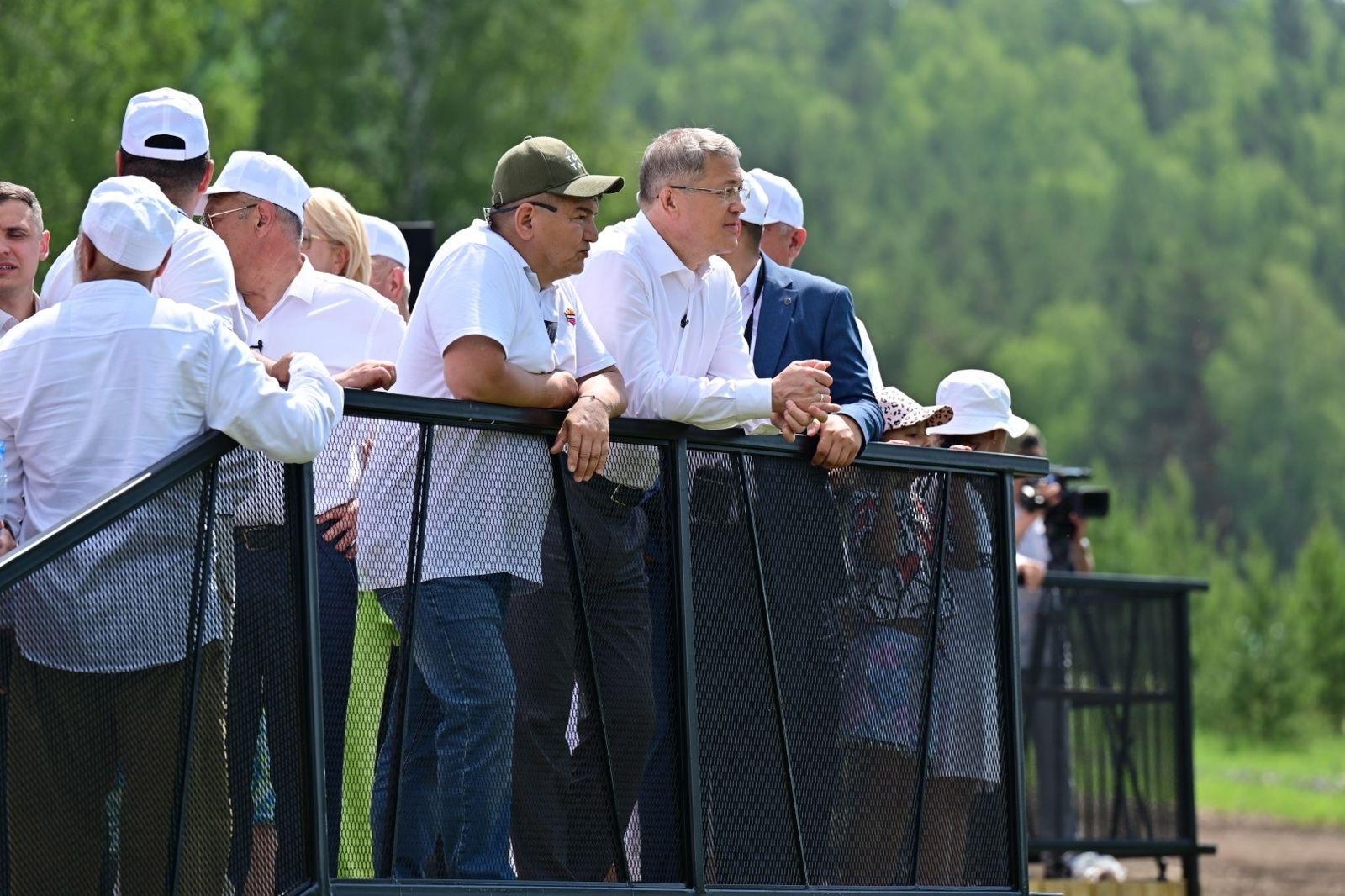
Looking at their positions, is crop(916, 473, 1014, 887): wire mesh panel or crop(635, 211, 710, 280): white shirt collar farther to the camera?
crop(916, 473, 1014, 887): wire mesh panel

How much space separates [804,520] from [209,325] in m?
1.74

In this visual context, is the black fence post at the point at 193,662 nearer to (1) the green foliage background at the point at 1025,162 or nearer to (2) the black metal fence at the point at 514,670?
(2) the black metal fence at the point at 514,670

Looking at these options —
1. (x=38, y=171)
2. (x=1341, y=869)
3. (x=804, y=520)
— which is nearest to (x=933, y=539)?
(x=804, y=520)

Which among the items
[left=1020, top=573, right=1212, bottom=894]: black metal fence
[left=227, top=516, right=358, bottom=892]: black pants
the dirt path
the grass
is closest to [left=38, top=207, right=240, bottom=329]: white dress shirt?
[left=227, top=516, right=358, bottom=892]: black pants

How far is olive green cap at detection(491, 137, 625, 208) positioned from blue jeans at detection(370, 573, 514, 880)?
36.5 inches

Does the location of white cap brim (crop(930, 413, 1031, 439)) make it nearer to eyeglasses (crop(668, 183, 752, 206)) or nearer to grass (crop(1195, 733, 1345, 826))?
eyeglasses (crop(668, 183, 752, 206))

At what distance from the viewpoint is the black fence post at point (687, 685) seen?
518 centimetres

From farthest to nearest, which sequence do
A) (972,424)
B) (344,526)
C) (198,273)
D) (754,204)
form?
(972,424) → (754,204) → (198,273) → (344,526)

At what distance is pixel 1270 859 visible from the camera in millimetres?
18953

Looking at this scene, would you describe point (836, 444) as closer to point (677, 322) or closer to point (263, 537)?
point (677, 322)

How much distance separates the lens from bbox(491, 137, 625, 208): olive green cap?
507cm

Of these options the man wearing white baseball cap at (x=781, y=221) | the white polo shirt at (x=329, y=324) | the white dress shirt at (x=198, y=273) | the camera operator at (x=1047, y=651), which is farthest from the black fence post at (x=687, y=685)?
the camera operator at (x=1047, y=651)

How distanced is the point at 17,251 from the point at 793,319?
6.86 feet

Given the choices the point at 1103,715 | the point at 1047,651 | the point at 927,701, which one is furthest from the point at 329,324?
the point at 1103,715
